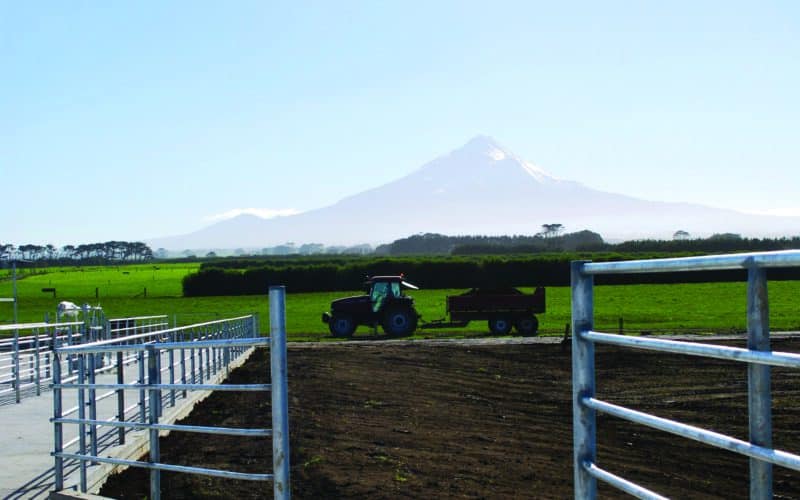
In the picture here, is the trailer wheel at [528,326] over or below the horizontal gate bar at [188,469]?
below

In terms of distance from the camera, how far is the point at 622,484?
316 cm

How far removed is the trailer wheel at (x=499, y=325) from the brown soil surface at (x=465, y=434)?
13.2 m

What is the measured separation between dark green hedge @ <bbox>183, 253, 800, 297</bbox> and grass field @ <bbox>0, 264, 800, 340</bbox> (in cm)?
228

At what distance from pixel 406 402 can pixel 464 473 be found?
17.4 ft

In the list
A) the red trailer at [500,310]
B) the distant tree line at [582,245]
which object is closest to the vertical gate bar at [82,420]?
the red trailer at [500,310]

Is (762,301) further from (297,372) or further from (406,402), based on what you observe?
(297,372)

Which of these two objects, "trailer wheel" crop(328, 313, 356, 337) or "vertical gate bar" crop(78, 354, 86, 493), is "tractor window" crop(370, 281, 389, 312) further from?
"vertical gate bar" crop(78, 354, 86, 493)

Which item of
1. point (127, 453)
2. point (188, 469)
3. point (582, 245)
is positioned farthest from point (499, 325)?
point (582, 245)

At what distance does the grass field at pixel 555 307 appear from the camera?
35.5 m

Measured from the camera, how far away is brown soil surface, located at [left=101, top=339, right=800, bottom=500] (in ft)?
26.7

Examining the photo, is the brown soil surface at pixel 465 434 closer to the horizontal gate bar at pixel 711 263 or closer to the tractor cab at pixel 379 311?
the horizontal gate bar at pixel 711 263

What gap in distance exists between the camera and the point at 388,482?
805 cm

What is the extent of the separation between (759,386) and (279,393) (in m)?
3.16

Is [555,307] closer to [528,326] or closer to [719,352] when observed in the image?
[528,326]
